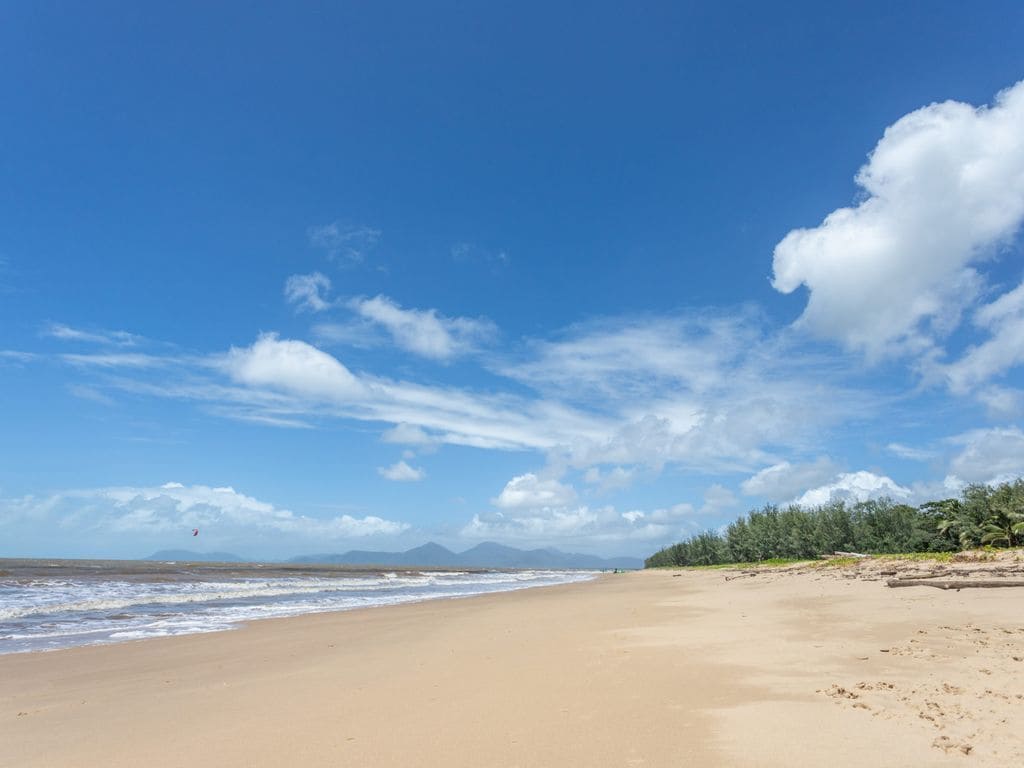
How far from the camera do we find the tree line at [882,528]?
150 feet

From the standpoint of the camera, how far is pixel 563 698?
7.50 m

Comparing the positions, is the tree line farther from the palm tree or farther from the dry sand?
the dry sand

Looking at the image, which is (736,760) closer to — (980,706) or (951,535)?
(980,706)

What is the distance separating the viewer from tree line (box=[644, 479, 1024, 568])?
4578 centimetres

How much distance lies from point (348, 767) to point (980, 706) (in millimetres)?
6598

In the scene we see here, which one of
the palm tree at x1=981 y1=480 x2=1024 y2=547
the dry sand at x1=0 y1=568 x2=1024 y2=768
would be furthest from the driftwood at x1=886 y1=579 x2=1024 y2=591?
the palm tree at x1=981 y1=480 x2=1024 y2=547

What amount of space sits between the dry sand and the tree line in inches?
1632

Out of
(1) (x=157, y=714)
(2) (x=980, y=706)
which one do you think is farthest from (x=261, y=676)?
(2) (x=980, y=706)

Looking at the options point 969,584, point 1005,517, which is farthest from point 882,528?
point 969,584

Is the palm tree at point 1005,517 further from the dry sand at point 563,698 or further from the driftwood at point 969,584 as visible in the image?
the dry sand at point 563,698

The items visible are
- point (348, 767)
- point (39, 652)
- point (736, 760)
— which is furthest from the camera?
point (39, 652)

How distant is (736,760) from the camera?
5.05 metres

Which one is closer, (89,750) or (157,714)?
(89,750)

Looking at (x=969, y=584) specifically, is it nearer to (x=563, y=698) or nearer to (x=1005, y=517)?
(x=563, y=698)
